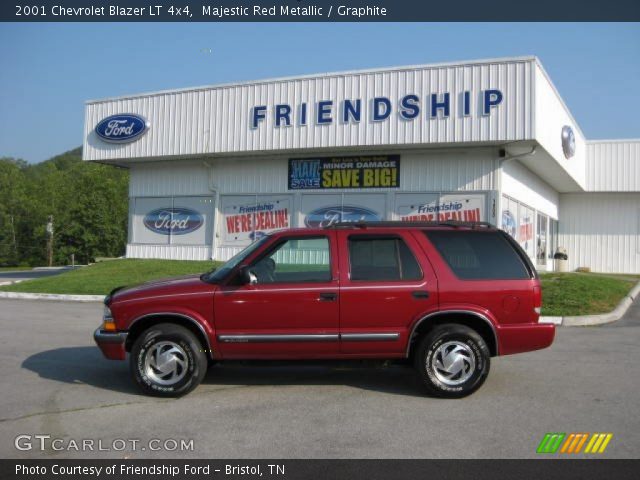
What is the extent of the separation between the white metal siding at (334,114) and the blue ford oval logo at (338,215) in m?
2.21

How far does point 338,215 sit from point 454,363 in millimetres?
14234

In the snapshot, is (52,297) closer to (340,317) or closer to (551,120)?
(340,317)

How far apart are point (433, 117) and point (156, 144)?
32.5 feet

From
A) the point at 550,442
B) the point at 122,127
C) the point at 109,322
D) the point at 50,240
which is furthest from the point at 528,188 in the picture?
the point at 50,240

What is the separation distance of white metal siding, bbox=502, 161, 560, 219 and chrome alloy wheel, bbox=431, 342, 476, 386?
45.3ft

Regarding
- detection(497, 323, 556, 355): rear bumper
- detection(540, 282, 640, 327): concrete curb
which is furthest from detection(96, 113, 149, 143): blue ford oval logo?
detection(497, 323, 556, 355): rear bumper

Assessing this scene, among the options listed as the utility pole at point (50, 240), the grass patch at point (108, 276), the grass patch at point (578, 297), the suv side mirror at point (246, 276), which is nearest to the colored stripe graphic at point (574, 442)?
the suv side mirror at point (246, 276)

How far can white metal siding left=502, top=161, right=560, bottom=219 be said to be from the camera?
20062mm

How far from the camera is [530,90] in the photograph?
17172 millimetres

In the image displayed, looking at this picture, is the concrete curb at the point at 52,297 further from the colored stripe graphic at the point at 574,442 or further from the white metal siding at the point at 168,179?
the colored stripe graphic at the point at 574,442

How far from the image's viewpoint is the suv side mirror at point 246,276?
246 inches

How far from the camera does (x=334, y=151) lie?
2022 cm
